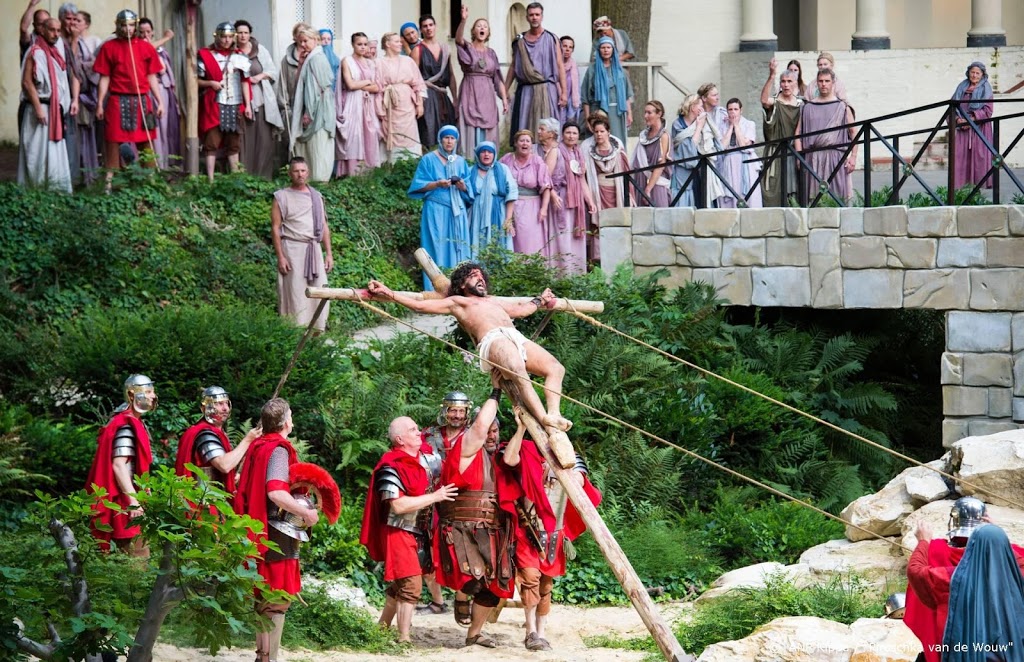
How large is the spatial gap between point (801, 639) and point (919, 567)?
1.36 m

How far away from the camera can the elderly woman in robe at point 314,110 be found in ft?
53.9

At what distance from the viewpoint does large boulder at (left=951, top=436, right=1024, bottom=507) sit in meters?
11.3

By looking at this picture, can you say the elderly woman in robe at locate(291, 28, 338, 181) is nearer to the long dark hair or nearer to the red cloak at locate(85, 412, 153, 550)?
the long dark hair

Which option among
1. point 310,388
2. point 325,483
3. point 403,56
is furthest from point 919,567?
point 403,56

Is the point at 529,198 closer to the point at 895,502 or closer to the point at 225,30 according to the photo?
the point at 225,30

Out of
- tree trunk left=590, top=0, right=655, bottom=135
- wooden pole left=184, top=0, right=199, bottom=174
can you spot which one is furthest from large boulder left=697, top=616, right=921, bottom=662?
tree trunk left=590, top=0, right=655, bottom=135

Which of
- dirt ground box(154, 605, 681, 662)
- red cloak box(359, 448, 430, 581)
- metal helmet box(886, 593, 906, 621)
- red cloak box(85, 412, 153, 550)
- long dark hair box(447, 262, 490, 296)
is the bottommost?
dirt ground box(154, 605, 681, 662)

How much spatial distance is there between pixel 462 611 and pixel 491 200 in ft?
21.5

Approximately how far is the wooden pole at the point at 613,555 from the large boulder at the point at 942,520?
263 cm

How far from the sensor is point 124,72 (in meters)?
14.9

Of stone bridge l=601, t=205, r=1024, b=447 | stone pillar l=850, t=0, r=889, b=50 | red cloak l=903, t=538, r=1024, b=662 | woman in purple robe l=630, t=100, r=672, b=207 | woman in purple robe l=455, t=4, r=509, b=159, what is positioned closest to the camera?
red cloak l=903, t=538, r=1024, b=662

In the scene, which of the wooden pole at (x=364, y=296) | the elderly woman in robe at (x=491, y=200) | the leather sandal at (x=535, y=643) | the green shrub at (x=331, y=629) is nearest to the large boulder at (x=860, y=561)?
the leather sandal at (x=535, y=643)

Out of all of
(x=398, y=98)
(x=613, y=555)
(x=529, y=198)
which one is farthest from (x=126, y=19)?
(x=613, y=555)

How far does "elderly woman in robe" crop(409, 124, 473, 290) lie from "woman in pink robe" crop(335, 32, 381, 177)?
1.42 m
